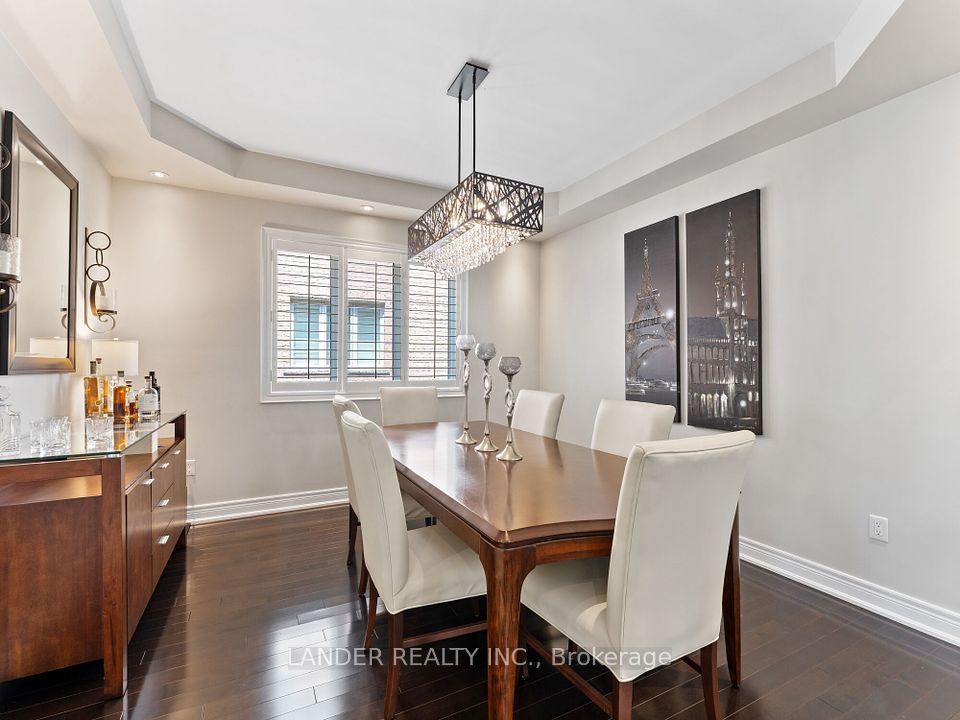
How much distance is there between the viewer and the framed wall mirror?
2.03 m

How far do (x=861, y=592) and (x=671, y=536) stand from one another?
6.45ft

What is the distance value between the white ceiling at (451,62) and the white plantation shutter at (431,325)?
1416 millimetres

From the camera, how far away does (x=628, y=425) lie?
2543mm

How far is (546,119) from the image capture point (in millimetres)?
3064

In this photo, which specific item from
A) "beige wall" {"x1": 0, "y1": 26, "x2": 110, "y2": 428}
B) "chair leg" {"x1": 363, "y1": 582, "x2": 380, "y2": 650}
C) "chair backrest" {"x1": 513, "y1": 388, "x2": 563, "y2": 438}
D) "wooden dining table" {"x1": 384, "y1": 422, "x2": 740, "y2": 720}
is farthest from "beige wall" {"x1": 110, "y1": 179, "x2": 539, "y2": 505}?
"chair leg" {"x1": 363, "y1": 582, "x2": 380, "y2": 650}

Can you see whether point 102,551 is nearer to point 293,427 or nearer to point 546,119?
point 293,427

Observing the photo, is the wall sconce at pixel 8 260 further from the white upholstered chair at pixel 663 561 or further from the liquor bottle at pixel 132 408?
the white upholstered chair at pixel 663 561

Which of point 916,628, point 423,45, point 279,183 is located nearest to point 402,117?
point 423,45

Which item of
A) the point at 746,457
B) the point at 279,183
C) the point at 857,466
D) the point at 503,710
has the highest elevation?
the point at 279,183

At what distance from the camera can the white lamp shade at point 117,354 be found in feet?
9.63

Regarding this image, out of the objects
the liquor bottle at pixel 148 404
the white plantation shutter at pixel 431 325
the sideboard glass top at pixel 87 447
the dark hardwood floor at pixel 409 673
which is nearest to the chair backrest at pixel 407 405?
the white plantation shutter at pixel 431 325

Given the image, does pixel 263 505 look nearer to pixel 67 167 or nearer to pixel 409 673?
pixel 409 673

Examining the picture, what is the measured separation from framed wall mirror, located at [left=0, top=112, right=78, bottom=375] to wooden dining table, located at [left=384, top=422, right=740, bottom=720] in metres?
1.70

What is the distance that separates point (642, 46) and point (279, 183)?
2.62m
